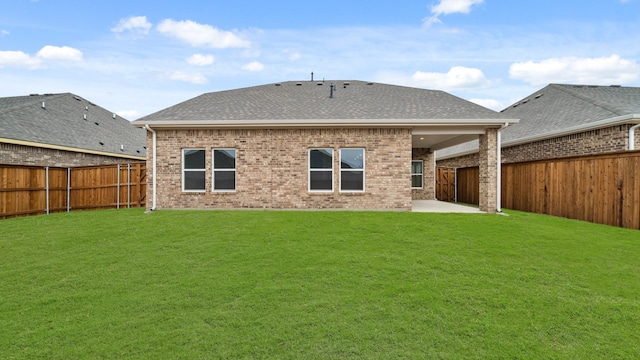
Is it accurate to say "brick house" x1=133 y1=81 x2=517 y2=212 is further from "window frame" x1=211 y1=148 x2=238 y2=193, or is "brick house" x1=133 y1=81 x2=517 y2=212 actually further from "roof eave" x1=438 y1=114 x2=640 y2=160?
"roof eave" x1=438 y1=114 x2=640 y2=160

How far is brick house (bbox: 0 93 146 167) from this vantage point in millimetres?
15156

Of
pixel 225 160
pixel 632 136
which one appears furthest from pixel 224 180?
pixel 632 136

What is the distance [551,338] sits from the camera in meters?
3.69

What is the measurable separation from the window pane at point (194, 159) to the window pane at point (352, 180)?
17.9ft

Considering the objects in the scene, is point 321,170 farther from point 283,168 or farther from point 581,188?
point 581,188

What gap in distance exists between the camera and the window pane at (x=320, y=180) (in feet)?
40.7

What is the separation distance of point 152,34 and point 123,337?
15496 mm

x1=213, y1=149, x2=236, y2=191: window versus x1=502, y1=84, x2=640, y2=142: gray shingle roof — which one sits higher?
x1=502, y1=84, x2=640, y2=142: gray shingle roof

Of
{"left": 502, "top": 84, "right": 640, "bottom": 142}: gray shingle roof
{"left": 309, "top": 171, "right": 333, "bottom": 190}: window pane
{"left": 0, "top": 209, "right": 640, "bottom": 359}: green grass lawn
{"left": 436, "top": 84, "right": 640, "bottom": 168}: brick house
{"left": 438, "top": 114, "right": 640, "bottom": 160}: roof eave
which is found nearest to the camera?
{"left": 0, "top": 209, "right": 640, "bottom": 359}: green grass lawn

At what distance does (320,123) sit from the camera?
1192cm

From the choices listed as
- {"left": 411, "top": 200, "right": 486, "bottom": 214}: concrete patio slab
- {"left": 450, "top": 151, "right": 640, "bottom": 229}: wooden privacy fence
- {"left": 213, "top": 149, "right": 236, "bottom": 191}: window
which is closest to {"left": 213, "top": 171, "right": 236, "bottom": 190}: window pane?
{"left": 213, "top": 149, "right": 236, "bottom": 191}: window

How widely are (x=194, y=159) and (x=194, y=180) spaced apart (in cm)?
81

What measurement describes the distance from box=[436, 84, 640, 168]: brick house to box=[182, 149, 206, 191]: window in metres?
14.1

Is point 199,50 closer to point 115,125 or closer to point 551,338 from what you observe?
point 115,125
